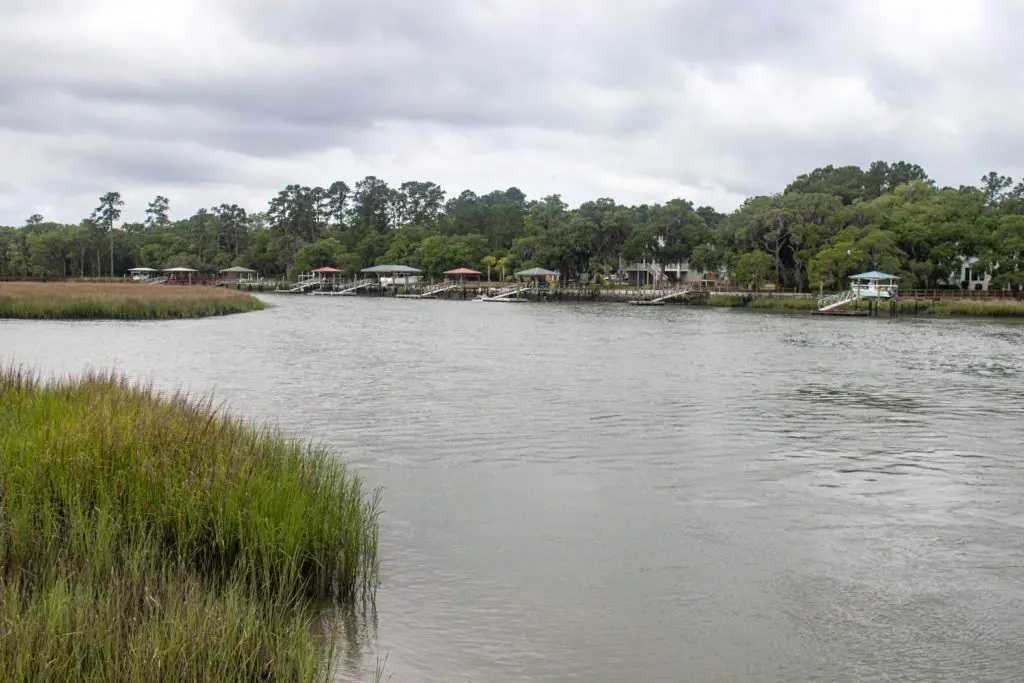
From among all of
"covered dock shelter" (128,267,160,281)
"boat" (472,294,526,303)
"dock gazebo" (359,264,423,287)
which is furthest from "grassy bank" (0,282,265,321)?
"covered dock shelter" (128,267,160,281)

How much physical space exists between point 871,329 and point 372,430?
4179 centimetres

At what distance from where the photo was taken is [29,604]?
17.4 feet

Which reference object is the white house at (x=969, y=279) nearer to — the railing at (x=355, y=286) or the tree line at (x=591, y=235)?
the tree line at (x=591, y=235)

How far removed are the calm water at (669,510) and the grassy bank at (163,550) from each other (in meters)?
0.91

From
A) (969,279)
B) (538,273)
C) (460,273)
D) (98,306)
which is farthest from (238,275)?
(969,279)

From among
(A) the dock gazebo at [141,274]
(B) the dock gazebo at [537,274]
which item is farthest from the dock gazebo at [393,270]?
(A) the dock gazebo at [141,274]

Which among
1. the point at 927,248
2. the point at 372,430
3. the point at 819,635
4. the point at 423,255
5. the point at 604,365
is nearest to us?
the point at 819,635

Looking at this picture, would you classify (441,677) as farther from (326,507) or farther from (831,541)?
(831,541)

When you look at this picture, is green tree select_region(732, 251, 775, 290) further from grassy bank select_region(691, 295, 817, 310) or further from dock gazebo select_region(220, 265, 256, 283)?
dock gazebo select_region(220, 265, 256, 283)

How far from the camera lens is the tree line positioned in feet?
241

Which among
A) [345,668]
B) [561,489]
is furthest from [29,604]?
[561,489]

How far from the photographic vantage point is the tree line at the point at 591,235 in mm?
73312

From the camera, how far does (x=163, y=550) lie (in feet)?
23.5

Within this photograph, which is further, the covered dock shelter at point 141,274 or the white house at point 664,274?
the covered dock shelter at point 141,274
